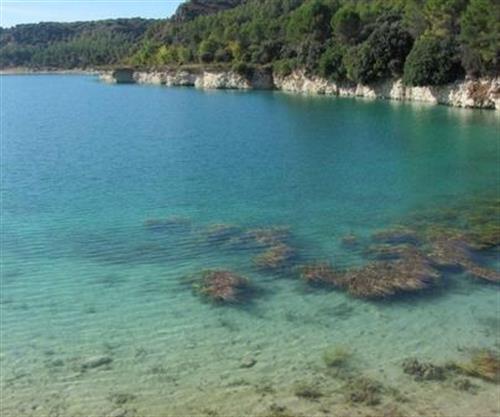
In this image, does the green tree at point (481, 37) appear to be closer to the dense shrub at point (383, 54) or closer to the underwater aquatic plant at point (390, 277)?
the dense shrub at point (383, 54)

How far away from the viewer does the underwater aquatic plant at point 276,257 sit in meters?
18.7

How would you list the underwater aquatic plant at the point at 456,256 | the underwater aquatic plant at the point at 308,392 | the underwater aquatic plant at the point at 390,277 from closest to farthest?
the underwater aquatic plant at the point at 308,392 → the underwater aquatic plant at the point at 390,277 → the underwater aquatic plant at the point at 456,256

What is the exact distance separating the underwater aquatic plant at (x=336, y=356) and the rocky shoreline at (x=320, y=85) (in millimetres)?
57057

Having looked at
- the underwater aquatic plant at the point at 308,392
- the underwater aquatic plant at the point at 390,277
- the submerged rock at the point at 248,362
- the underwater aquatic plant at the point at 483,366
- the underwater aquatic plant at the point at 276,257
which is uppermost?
the underwater aquatic plant at the point at 276,257

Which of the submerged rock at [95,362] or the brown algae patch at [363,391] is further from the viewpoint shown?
the submerged rock at [95,362]

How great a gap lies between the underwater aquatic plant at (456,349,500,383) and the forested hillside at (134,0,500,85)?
54813mm

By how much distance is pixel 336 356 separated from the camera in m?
13.0

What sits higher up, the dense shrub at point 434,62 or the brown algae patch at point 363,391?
the dense shrub at point 434,62

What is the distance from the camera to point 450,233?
72.3 ft

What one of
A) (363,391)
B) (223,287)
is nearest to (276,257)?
(223,287)

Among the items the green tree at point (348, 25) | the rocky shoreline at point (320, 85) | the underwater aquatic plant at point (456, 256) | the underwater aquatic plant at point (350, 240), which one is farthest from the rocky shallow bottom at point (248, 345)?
the green tree at point (348, 25)

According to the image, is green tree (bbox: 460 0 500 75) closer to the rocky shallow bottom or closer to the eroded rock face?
the eroded rock face

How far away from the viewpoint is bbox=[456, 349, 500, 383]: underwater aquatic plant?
12.1m

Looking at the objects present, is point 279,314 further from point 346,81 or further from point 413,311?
point 346,81
